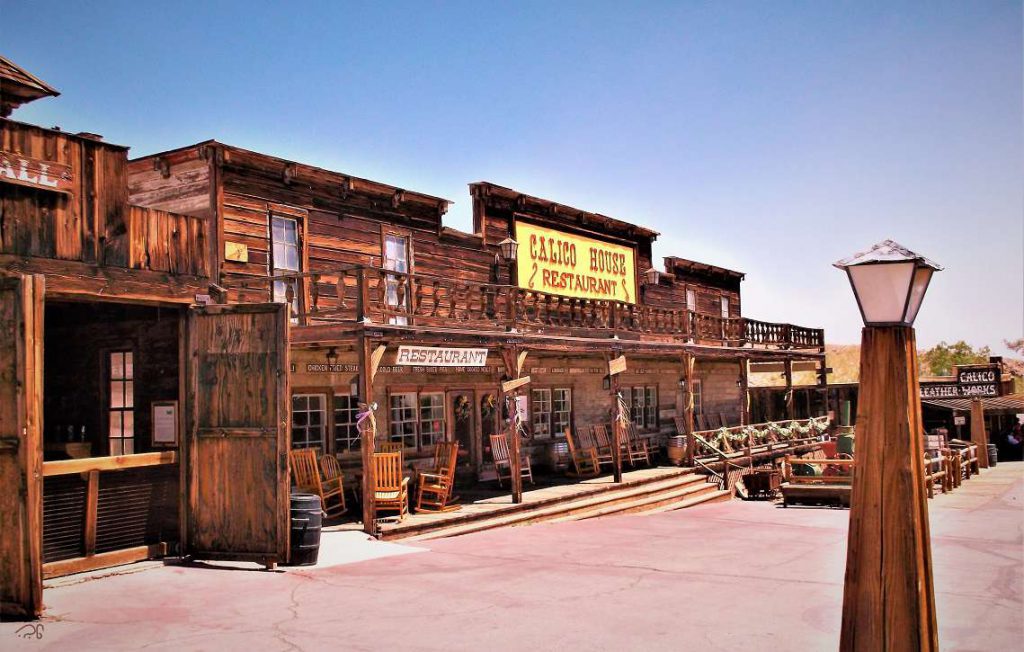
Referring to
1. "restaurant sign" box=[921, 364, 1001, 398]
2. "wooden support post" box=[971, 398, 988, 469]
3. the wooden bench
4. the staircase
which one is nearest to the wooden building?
the staircase

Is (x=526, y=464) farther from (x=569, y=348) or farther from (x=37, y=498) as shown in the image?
(x=37, y=498)

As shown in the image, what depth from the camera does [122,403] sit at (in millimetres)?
11031

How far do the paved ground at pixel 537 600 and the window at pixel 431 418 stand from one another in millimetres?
5052

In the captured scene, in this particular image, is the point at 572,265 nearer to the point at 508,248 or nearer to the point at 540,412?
the point at 508,248

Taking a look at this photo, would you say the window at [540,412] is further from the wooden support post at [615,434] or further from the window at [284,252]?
the window at [284,252]

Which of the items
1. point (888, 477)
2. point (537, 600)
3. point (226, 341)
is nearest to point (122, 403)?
point (226, 341)

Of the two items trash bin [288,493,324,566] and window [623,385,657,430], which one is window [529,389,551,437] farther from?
trash bin [288,493,324,566]

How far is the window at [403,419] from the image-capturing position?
16.6 m

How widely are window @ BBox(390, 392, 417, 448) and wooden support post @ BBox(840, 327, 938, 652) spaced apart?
41.3 feet

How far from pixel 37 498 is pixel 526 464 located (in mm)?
12095

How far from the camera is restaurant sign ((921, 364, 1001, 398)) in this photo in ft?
84.2

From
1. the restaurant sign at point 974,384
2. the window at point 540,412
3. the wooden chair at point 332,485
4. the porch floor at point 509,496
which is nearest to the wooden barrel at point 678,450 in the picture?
the porch floor at point 509,496

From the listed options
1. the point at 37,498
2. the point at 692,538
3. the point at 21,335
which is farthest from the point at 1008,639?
the point at 21,335

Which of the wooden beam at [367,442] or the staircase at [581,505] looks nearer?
the wooden beam at [367,442]
